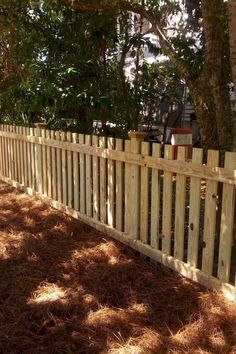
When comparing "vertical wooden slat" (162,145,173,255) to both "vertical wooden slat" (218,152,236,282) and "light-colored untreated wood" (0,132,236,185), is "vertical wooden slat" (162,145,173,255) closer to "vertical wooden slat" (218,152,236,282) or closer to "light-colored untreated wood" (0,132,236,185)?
"light-colored untreated wood" (0,132,236,185)

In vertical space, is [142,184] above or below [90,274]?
above

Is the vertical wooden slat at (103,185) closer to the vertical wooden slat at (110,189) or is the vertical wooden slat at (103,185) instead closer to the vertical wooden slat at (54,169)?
the vertical wooden slat at (110,189)

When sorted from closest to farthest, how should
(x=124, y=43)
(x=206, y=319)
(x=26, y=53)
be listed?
(x=206, y=319)
(x=26, y=53)
(x=124, y=43)

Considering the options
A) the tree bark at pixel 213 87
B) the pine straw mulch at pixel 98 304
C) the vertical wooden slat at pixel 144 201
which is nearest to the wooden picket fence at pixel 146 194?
the vertical wooden slat at pixel 144 201

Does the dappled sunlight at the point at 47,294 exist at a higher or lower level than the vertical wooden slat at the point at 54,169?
lower

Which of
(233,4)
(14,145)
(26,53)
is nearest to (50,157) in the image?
(14,145)

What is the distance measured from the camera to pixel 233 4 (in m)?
3.20

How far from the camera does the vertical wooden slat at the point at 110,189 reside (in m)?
4.44

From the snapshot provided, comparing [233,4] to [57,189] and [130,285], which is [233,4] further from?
[57,189]

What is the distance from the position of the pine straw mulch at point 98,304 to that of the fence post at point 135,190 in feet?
0.85

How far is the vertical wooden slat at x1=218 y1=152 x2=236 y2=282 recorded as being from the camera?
3045mm

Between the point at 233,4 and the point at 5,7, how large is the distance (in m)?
4.40

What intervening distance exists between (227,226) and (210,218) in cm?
18

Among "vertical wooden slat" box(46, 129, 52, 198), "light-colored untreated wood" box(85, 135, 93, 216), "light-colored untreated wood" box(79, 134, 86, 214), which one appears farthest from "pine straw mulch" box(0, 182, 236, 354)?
"vertical wooden slat" box(46, 129, 52, 198)
